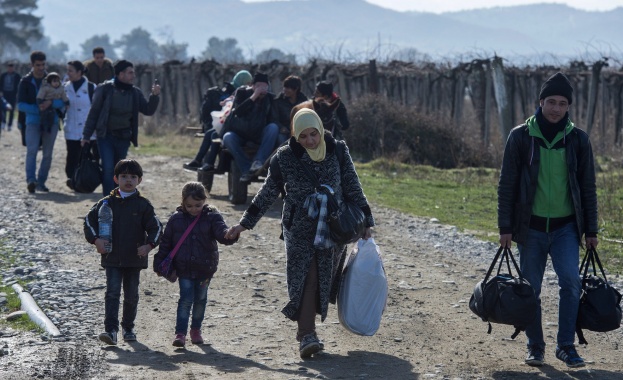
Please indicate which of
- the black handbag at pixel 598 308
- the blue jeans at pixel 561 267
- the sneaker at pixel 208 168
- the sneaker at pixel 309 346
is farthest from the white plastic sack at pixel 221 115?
the black handbag at pixel 598 308

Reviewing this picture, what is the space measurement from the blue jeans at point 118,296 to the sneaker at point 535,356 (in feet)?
9.04

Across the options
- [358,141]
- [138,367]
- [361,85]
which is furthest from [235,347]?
[361,85]

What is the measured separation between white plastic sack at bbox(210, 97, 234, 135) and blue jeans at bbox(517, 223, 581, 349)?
27.3 ft

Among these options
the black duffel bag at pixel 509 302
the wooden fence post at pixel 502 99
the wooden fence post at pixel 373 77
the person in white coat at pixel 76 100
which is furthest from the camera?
the wooden fence post at pixel 373 77

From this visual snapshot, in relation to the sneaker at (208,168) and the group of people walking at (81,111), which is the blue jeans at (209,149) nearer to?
the sneaker at (208,168)

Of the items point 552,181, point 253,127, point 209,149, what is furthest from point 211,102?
point 552,181

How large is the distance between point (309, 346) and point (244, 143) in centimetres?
776

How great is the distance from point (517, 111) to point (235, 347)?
1964cm

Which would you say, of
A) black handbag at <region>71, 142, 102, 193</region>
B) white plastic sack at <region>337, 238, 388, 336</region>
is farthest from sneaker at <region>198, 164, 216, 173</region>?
white plastic sack at <region>337, 238, 388, 336</region>

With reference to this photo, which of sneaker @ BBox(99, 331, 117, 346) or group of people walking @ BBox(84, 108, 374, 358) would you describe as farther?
sneaker @ BBox(99, 331, 117, 346)

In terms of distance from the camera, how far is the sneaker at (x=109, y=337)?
765cm

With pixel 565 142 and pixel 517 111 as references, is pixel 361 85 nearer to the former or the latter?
pixel 517 111

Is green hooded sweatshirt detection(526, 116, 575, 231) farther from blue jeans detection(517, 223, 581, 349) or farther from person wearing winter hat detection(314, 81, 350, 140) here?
person wearing winter hat detection(314, 81, 350, 140)

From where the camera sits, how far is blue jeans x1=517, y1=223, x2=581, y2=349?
7074 mm
